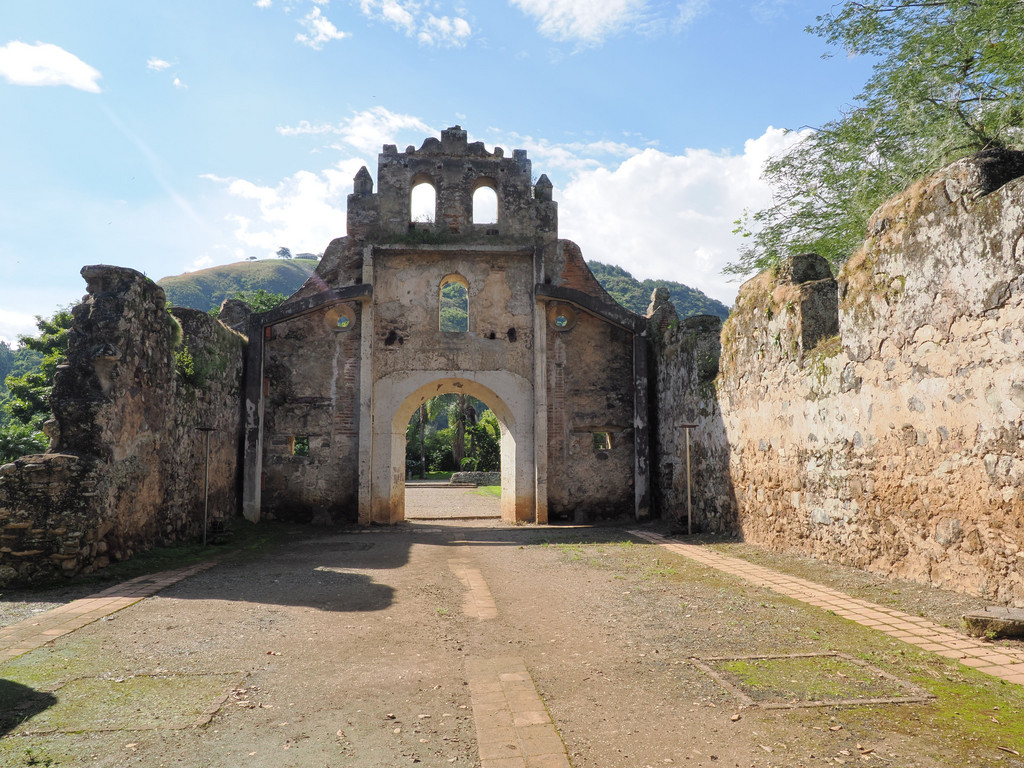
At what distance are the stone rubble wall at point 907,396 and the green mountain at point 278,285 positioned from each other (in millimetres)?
48734

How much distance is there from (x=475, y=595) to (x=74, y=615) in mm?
3406

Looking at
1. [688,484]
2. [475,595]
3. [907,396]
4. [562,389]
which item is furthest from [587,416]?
[907,396]

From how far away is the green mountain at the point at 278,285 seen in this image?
66.4m

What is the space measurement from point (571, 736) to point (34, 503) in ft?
20.9

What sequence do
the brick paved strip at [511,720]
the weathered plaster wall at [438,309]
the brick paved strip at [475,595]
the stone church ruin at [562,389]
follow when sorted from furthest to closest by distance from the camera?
1. the weathered plaster wall at [438,309]
2. the brick paved strip at [475,595]
3. the stone church ruin at [562,389]
4. the brick paved strip at [511,720]

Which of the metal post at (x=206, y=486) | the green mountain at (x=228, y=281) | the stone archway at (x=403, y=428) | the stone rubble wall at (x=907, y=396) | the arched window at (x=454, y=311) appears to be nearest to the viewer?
the stone rubble wall at (x=907, y=396)

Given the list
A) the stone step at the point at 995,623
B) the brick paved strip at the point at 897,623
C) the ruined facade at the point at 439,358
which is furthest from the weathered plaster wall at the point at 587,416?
the stone step at the point at 995,623

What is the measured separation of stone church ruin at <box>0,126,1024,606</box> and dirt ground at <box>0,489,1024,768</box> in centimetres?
107

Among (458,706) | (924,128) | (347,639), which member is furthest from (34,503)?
(924,128)

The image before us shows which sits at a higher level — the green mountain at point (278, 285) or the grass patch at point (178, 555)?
the green mountain at point (278, 285)

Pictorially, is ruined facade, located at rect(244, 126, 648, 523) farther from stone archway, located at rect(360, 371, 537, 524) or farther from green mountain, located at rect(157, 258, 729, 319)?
green mountain, located at rect(157, 258, 729, 319)

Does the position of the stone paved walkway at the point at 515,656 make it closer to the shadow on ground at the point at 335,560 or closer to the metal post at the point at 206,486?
the shadow on ground at the point at 335,560

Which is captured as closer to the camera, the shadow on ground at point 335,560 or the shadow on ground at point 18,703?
the shadow on ground at point 18,703

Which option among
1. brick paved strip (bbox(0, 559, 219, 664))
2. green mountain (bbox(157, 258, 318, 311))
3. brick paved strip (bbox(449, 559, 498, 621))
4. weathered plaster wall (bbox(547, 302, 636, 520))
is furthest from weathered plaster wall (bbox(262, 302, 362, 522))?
green mountain (bbox(157, 258, 318, 311))
